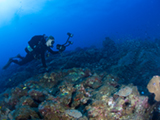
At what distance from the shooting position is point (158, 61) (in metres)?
7.46

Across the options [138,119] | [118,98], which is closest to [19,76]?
[118,98]

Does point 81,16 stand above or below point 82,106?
above

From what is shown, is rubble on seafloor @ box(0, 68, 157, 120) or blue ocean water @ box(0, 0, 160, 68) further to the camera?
blue ocean water @ box(0, 0, 160, 68)

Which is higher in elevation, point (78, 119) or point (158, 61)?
point (158, 61)

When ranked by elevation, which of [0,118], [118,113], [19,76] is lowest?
[118,113]

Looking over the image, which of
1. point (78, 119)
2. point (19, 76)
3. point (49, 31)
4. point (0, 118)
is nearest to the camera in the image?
point (78, 119)

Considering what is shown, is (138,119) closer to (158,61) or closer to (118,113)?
(118,113)

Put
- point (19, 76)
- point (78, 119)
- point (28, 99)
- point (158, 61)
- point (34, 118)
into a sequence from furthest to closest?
point (19, 76) < point (158, 61) < point (28, 99) < point (34, 118) < point (78, 119)

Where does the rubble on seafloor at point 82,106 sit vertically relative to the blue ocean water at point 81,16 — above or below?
below

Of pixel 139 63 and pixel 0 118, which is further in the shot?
pixel 139 63

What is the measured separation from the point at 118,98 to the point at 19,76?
30.1ft

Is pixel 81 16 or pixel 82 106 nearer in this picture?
pixel 82 106

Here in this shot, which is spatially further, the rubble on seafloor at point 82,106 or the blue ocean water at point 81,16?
the blue ocean water at point 81,16

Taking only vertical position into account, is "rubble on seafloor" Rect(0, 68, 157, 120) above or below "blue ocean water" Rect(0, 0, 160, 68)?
below
